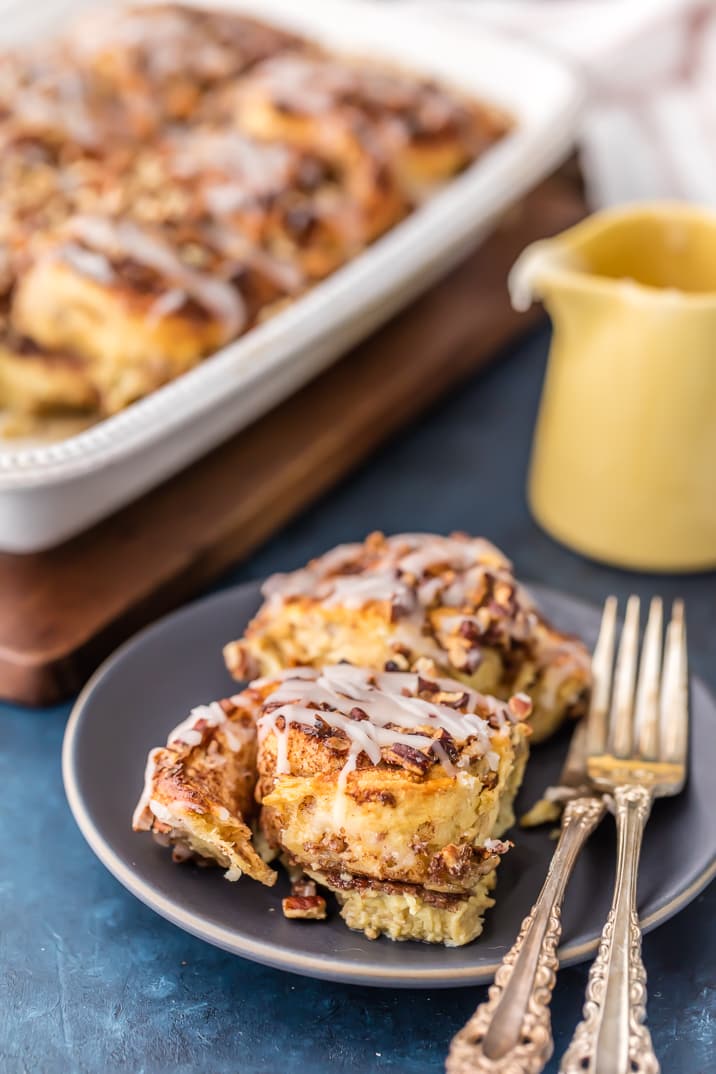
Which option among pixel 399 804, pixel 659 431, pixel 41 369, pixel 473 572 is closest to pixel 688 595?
pixel 659 431

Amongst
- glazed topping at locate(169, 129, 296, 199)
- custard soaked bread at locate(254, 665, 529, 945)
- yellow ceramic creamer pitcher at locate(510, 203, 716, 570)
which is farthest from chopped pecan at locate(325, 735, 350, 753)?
glazed topping at locate(169, 129, 296, 199)

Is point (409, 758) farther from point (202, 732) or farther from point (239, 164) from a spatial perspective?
point (239, 164)

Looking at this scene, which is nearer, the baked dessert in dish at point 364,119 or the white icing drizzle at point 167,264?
the white icing drizzle at point 167,264

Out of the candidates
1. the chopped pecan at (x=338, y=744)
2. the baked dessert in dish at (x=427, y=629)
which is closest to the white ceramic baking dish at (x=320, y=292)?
the baked dessert in dish at (x=427, y=629)

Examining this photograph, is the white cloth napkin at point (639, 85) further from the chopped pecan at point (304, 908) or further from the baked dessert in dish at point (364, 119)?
the chopped pecan at point (304, 908)

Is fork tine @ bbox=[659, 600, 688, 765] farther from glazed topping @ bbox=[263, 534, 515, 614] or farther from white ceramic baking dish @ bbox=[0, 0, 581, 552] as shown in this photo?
white ceramic baking dish @ bbox=[0, 0, 581, 552]

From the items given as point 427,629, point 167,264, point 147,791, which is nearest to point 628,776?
point 427,629
